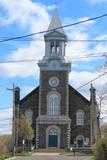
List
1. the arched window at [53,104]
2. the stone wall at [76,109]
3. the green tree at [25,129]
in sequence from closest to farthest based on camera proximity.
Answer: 1. the green tree at [25,129]
2. the arched window at [53,104]
3. the stone wall at [76,109]

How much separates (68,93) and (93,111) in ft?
21.4

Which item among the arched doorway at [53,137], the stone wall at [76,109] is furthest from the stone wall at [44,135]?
the stone wall at [76,109]

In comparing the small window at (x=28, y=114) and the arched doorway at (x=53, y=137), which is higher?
the small window at (x=28, y=114)

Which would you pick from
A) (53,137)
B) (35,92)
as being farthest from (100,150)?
(35,92)

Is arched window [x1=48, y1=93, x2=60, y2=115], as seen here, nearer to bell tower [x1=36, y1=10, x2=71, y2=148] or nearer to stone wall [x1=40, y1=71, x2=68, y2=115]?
bell tower [x1=36, y1=10, x2=71, y2=148]

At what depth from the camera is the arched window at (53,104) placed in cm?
9875

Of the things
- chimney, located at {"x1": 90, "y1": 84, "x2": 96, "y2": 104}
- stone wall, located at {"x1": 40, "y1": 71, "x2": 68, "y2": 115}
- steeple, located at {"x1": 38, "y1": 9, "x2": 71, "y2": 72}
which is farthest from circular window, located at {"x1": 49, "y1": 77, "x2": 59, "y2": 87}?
chimney, located at {"x1": 90, "y1": 84, "x2": 96, "y2": 104}

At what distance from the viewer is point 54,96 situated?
99.4 m

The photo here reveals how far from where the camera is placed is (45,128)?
323 feet

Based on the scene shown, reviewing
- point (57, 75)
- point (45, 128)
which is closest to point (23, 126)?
point (45, 128)

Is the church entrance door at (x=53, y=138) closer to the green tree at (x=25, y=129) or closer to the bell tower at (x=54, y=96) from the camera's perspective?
the bell tower at (x=54, y=96)

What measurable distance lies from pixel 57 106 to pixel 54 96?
1.91 m

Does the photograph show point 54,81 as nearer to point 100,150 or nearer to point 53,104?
point 53,104

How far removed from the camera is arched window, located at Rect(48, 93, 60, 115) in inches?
3888
